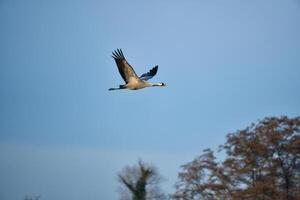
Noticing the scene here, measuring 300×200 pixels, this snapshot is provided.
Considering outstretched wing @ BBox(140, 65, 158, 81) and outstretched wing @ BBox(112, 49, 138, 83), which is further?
outstretched wing @ BBox(140, 65, 158, 81)

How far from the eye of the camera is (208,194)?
3528cm

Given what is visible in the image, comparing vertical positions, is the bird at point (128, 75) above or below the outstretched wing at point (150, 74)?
below

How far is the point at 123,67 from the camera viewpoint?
25344 mm

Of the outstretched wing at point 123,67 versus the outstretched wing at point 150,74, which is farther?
the outstretched wing at point 150,74

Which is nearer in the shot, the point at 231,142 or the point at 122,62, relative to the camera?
the point at 122,62

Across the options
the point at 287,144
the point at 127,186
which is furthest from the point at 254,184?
the point at 127,186

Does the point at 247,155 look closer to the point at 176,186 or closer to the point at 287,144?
the point at 287,144

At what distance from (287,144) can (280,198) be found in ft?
12.4

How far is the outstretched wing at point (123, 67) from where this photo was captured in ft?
81.1

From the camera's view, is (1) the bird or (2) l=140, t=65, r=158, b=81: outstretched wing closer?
(1) the bird

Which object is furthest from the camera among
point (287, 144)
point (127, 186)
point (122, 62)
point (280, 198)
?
point (287, 144)

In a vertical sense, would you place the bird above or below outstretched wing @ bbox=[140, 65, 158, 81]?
below

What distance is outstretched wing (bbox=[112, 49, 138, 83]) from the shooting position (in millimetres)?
24734

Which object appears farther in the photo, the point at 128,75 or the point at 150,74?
the point at 150,74
